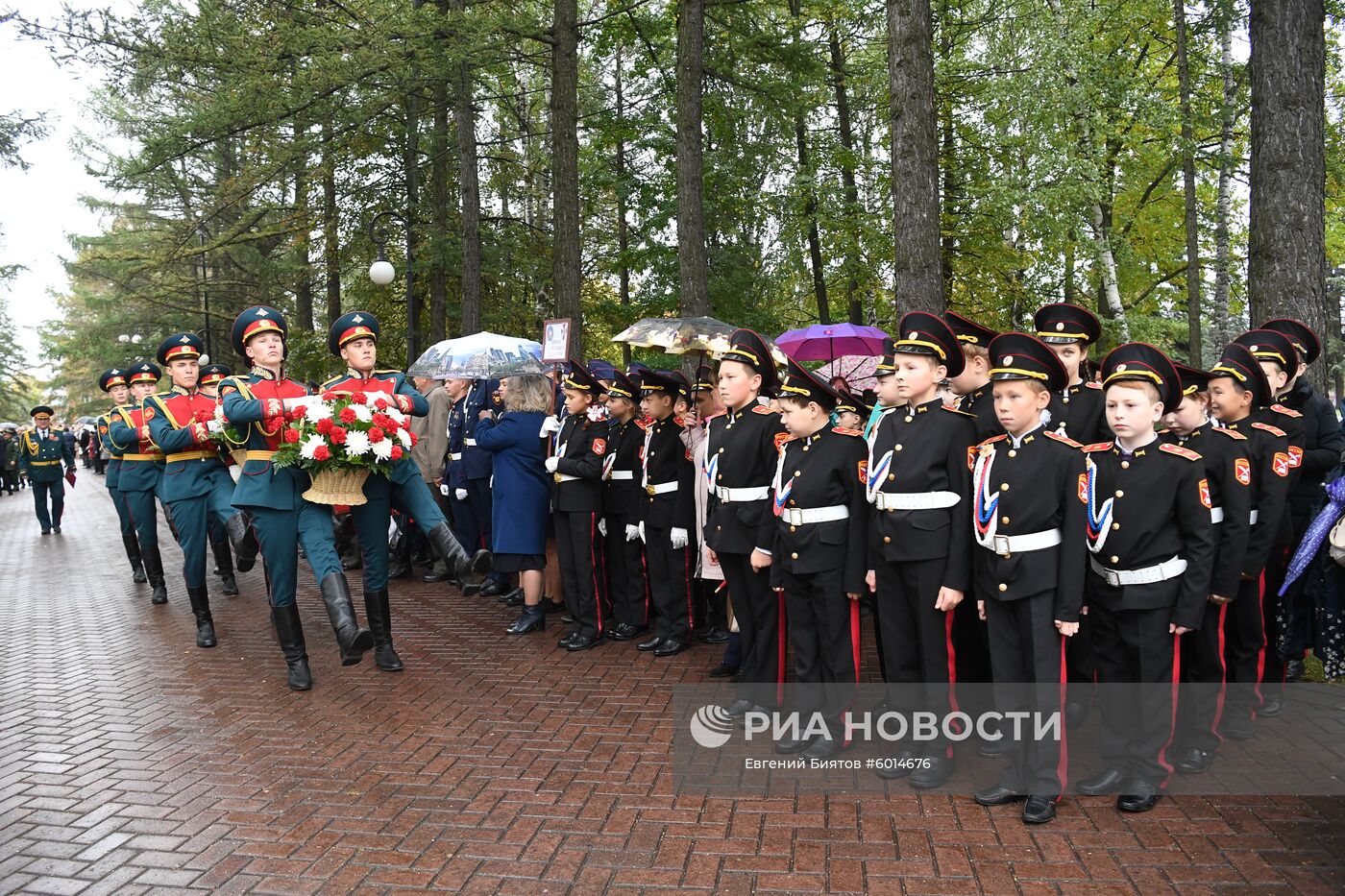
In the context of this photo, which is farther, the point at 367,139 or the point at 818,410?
the point at 367,139

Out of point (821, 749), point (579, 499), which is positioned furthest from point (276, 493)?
point (821, 749)

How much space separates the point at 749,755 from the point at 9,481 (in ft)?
112

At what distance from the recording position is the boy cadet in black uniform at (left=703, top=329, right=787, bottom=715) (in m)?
5.42

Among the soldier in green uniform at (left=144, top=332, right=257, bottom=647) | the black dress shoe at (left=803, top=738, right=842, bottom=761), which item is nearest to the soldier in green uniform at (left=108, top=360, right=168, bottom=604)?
the soldier in green uniform at (left=144, top=332, right=257, bottom=647)

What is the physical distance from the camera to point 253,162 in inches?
728

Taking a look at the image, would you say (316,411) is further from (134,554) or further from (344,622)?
(134,554)

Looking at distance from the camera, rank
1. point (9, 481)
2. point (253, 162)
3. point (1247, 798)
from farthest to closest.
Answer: point (9, 481)
point (253, 162)
point (1247, 798)

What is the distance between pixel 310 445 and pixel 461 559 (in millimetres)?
1281

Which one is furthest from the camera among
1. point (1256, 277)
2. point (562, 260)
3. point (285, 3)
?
point (285, 3)

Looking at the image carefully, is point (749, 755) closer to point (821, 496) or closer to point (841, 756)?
point (841, 756)

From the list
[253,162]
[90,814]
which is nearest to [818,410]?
[90,814]

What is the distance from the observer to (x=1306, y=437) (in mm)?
6023

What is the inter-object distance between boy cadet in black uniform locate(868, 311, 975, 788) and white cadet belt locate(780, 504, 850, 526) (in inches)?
7.4

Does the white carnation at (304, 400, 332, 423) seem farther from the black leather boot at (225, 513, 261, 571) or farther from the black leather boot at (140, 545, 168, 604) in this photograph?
the black leather boot at (140, 545, 168, 604)
